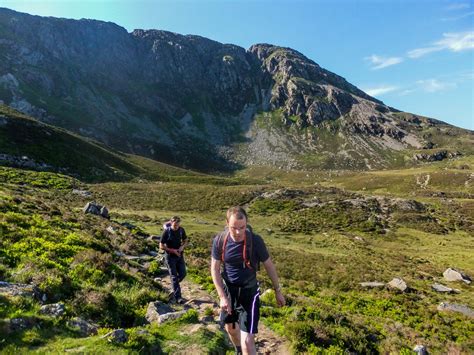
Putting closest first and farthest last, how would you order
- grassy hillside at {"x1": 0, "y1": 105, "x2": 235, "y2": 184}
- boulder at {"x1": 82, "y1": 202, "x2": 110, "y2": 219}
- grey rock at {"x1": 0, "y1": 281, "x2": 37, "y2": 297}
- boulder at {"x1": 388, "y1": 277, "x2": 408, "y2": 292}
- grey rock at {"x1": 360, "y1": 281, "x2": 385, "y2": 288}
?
grey rock at {"x1": 0, "y1": 281, "x2": 37, "y2": 297} → boulder at {"x1": 388, "y1": 277, "x2": 408, "y2": 292} → grey rock at {"x1": 360, "y1": 281, "x2": 385, "y2": 288} → boulder at {"x1": 82, "y1": 202, "x2": 110, "y2": 219} → grassy hillside at {"x1": 0, "y1": 105, "x2": 235, "y2": 184}

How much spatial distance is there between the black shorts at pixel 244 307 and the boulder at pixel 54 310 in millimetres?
4398

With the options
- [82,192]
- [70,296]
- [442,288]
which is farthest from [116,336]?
[82,192]

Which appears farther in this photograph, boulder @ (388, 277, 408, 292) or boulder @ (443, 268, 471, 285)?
boulder @ (443, 268, 471, 285)

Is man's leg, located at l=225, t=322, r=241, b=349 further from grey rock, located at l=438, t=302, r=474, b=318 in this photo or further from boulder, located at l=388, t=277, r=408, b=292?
boulder, located at l=388, t=277, r=408, b=292

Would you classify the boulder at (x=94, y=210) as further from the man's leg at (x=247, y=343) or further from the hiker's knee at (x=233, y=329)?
the man's leg at (x=247, y=343)

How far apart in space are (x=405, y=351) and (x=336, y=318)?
272cm

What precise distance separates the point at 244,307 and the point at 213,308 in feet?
22.6

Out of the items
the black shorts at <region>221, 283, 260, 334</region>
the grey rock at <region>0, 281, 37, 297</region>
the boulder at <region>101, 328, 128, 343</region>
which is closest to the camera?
the black shorts at <region>221, 283, 260, 334</region>

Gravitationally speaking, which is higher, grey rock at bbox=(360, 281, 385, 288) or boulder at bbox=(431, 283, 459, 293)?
grey rock at bbox=(360, 281, 385, 288)

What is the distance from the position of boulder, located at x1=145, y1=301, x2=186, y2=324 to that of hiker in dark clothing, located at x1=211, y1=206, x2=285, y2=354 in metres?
3.11

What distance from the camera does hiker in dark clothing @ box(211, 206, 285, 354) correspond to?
7.50 meters

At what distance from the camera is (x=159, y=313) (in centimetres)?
1107

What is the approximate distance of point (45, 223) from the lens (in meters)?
19.8

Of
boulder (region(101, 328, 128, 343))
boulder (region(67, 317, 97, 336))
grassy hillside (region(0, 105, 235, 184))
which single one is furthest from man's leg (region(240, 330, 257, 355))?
grassy hillside (region(0, 105, 235, 184))
